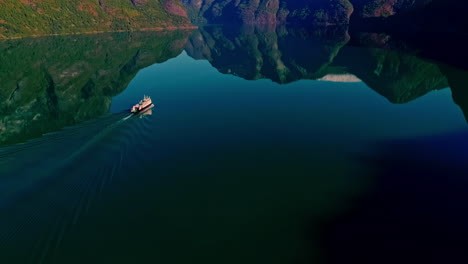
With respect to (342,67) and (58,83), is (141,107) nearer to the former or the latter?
(58,83)

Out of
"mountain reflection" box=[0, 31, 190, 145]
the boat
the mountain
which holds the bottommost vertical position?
the mountain

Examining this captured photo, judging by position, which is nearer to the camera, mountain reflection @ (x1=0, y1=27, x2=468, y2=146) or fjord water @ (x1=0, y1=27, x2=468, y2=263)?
fjord water @ (x1=0, y1=27, x2=468, y2=263)

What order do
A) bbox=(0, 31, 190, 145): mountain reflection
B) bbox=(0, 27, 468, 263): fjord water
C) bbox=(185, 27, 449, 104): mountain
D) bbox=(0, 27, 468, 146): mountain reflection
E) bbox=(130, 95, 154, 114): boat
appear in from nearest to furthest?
bbox=(0, 27, 468, 263): fjord water, bbox=(0, 31, 190, 145): mountain reflection, bbox=(130, 95, 154, 114): boat, bbox=(0, 27, 468, 146): mountain reflection, bbox=(185, 27, 449, 104): mountain

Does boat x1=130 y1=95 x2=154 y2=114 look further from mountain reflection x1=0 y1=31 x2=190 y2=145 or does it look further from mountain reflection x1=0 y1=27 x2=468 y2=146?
mountain reflection x1=0 y1=27 x2=468 y2=146

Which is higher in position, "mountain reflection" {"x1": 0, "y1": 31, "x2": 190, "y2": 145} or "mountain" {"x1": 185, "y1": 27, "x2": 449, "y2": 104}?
"mountain reflection" {"x1": 0, "y1": 31, "x2": 190, "y2": 145}

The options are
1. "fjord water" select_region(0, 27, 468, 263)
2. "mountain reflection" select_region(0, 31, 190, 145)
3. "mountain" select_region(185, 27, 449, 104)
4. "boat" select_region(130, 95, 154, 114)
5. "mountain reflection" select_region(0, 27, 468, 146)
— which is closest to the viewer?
"fjord water" select_region(0, 27, 468, 263)

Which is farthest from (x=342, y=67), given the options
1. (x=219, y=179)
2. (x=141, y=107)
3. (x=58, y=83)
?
(x=58, y=83)

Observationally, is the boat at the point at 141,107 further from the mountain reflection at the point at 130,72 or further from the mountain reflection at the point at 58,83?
the mountain reflection at the point at 130,72

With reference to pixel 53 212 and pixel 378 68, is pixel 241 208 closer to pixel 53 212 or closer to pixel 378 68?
pixel 53 212

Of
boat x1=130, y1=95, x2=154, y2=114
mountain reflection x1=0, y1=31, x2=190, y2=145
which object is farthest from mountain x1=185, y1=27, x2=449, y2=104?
boat x1=130, y1=95, x2=154, y2=114
